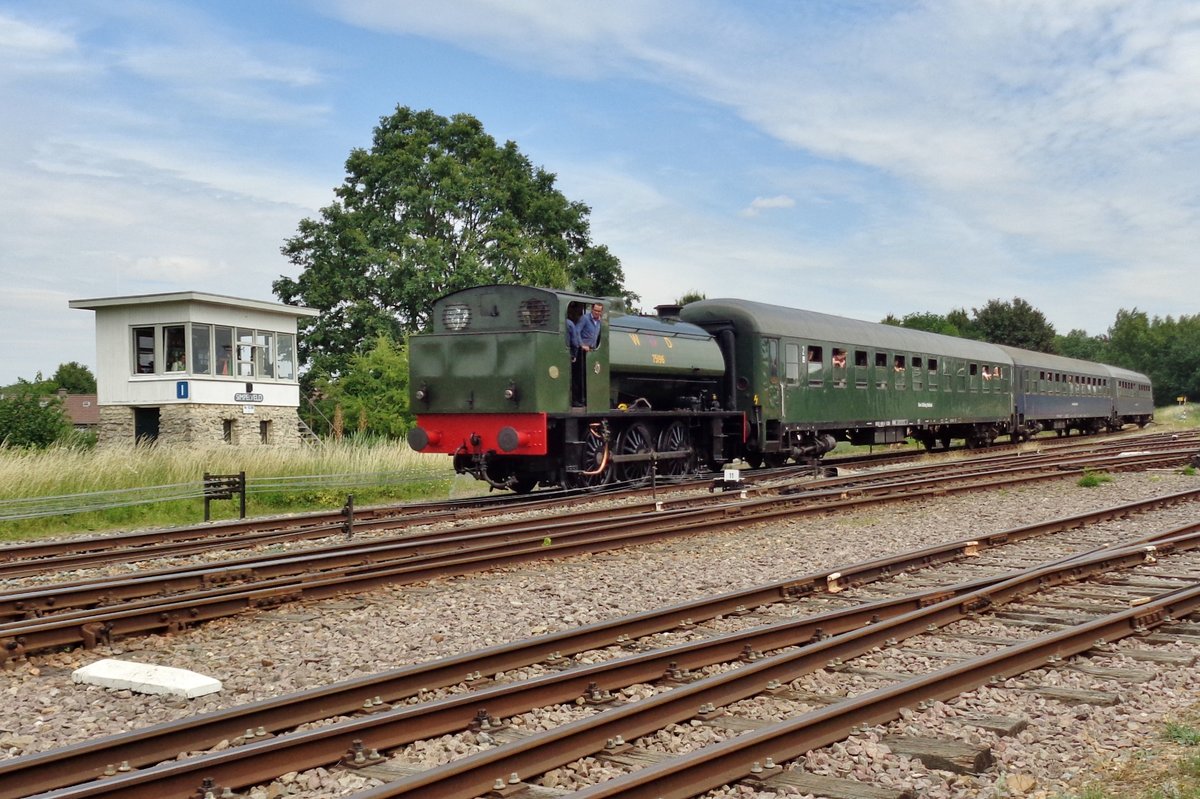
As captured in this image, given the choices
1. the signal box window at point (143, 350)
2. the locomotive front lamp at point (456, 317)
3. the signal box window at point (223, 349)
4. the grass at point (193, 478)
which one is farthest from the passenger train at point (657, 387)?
the signal box window at point (143, 350)

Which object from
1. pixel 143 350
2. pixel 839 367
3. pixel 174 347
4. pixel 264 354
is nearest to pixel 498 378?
pixel 839 367

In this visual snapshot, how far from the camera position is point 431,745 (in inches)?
182

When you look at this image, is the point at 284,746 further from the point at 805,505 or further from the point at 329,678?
the point at 805,505

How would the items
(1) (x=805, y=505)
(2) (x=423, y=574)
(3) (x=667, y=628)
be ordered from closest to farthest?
(3) (x=667, y=628) < (2) (x=423, y=574) < (1) (x=805, y=505)

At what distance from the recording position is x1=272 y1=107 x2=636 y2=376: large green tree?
40688mm

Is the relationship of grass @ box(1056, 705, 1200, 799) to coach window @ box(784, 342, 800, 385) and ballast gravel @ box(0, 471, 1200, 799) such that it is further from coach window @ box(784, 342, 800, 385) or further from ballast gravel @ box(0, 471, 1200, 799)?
coach window @ box(784, 342, 800, 385)

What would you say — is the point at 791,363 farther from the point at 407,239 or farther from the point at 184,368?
the point at 407,239

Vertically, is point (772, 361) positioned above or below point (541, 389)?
above

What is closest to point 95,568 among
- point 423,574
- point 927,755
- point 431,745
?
point 423,574

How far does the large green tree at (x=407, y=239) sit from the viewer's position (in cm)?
4069

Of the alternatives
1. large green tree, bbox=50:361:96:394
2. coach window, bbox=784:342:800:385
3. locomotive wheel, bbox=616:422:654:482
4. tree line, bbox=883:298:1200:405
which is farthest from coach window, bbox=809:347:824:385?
large green tree, bbox=50:361:96:394

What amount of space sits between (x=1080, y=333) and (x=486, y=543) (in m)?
153

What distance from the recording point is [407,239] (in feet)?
134

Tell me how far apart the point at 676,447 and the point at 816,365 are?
4060 millimetres
